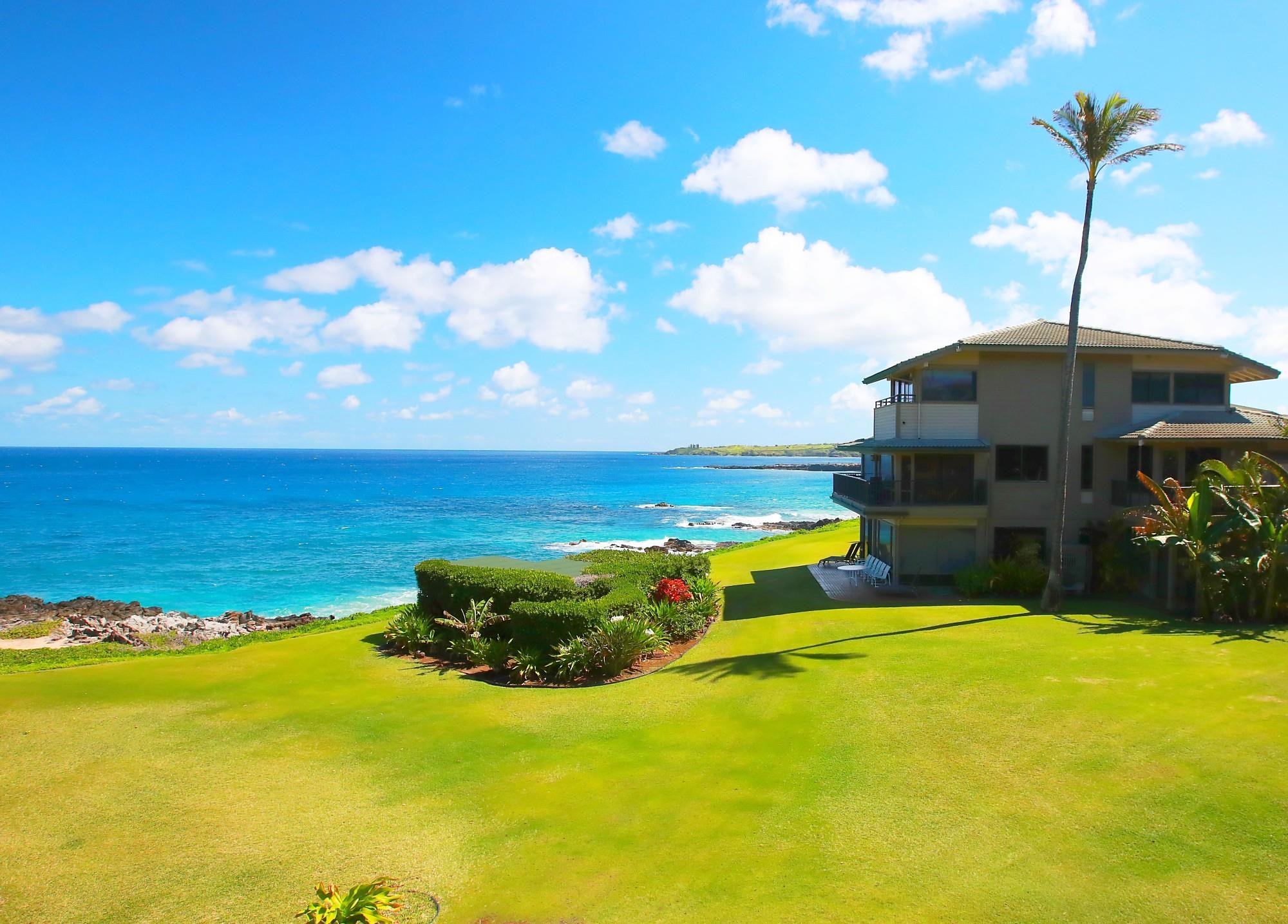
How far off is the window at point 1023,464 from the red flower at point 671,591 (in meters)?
11.6

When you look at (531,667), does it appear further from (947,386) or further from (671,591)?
(947,386)

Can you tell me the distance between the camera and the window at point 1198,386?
2334cm

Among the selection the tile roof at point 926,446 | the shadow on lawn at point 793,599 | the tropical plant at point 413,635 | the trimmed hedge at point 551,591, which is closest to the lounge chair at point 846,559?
the shadow on lawn at point 793,599

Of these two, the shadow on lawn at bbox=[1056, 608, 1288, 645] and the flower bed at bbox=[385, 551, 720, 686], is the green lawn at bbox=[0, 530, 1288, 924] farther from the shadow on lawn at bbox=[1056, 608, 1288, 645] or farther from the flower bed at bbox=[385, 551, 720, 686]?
the flower bed at bbox=[385, 551, 720, 686]

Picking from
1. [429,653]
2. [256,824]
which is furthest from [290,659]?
[256,824]

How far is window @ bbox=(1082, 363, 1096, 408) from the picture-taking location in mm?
23047

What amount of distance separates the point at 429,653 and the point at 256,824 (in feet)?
30.5

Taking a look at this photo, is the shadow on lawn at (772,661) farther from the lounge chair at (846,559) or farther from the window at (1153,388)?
the window at (1153,388)

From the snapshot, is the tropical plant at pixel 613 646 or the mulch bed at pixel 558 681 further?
the tropical plant at pixel 613 646

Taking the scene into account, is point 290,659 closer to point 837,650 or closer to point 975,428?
point 837,650

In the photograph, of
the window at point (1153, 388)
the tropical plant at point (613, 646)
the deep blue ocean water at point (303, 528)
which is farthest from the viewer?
the deep blue ocean water at point (303, 528)

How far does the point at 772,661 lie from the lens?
15.2 m

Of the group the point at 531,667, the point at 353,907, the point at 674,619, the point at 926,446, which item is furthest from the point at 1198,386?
the point at 353,907

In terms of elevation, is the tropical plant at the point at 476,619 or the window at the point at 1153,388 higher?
the window at the point at 1153,388
